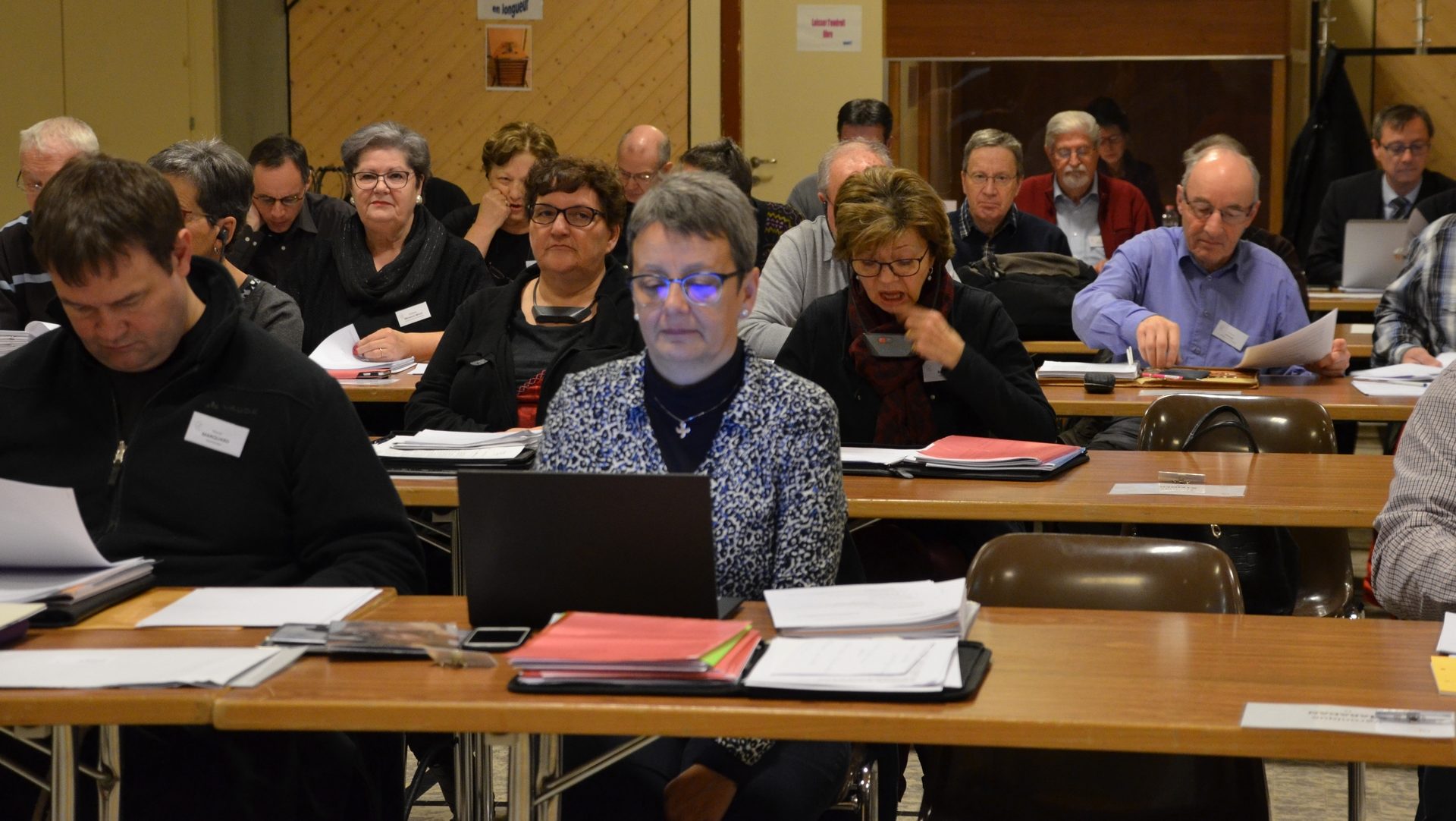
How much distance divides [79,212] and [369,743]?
907mm

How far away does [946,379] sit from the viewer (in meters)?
3.49

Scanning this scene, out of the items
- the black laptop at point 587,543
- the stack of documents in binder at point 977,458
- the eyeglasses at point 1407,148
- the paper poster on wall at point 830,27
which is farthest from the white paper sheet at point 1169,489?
the paper poster on wall at point 830,27

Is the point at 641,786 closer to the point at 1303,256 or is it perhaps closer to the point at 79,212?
the point at 79,212

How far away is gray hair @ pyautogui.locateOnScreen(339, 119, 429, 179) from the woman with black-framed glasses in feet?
4.00

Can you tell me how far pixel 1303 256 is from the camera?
8.73 metres

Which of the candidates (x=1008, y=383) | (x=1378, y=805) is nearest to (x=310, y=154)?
(x=1008, y=383)

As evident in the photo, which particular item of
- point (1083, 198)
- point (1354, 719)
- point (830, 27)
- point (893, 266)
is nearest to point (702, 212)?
point (1354, 719)

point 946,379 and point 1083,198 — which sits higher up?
point 1083,198

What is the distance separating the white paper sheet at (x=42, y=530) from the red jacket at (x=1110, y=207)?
5.89m

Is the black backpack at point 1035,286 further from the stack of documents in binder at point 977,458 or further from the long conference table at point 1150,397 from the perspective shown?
the stack of documents in binder at point 977,458

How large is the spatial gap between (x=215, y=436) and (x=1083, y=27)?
7612 mm

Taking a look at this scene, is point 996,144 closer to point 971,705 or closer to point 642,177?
point 642,177

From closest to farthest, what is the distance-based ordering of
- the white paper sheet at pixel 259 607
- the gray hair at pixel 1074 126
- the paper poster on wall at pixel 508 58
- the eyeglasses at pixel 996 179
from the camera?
the white paper sheet at pixel 259 607, the eyeglasses at pixel 996 179, the gray hair at pixel 1074 126, the paper poster on wall at pixel 508 58

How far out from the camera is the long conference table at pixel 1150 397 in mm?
4008
